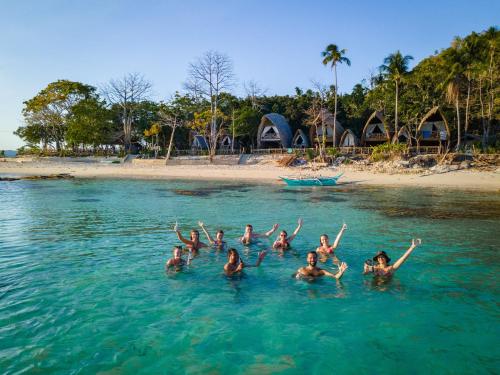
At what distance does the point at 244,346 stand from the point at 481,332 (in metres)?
3.97

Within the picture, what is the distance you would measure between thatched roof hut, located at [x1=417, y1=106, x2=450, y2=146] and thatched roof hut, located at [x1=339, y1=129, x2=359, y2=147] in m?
7.33

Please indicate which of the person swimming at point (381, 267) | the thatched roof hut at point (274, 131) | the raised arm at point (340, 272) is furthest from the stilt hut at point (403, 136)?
the raised arm at point (340, 272)

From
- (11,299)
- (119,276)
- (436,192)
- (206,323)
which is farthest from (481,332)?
(436,192)

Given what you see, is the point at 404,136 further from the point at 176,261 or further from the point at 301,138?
the point at 176,261

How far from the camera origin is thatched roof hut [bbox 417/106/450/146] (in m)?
39.6

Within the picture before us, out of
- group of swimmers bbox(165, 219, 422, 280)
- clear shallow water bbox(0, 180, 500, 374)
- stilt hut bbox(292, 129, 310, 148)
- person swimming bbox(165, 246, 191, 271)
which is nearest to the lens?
clear shallow water bbox(0, 180, 500, 374)

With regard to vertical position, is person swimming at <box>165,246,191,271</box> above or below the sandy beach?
below

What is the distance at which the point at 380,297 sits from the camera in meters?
7.31

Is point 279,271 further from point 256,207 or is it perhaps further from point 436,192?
point 436,192

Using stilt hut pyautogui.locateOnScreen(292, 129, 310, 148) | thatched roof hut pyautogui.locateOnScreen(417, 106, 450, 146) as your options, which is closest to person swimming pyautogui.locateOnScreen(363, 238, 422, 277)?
thatched roof hut pyautogui.locateOnScreen(417, 106, 450, 146)

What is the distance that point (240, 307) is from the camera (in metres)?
6.83

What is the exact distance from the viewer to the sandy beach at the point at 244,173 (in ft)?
98.5

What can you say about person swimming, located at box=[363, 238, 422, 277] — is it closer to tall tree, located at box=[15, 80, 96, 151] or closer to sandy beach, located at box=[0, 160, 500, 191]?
sandy beach, located at box=[0, 160, 500, 191]

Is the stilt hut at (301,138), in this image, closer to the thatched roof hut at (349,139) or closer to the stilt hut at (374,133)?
the thatched roof hut at (349,139)
